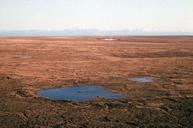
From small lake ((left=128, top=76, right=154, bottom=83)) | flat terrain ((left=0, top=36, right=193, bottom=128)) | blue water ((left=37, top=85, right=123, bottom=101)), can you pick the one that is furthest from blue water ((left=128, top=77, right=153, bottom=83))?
blue water ((left=37, top=85, right=123, bottom=101))

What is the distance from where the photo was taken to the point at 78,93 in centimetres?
1961

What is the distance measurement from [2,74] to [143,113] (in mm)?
16362

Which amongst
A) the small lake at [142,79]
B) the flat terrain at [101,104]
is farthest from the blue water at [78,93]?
the small lake at [142,79]

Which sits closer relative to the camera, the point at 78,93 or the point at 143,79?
the point at 78,93

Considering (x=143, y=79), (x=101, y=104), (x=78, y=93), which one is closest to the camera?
(x=101, y=104)

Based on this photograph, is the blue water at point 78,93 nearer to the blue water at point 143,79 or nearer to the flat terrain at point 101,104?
the flat terrain at point 101,104

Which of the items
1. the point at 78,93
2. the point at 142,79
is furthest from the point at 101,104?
the point at 142,79

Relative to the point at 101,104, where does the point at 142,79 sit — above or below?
below

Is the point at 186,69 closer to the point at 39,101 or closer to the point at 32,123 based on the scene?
the point at 39,101

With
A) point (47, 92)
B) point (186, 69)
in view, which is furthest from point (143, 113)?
point (186, 69)

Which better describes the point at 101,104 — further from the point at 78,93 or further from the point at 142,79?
the point at 142,79

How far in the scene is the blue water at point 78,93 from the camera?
1845 cm

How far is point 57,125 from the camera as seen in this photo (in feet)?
43.7

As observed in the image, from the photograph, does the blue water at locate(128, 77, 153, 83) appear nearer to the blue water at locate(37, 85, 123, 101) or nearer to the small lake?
the small lake
